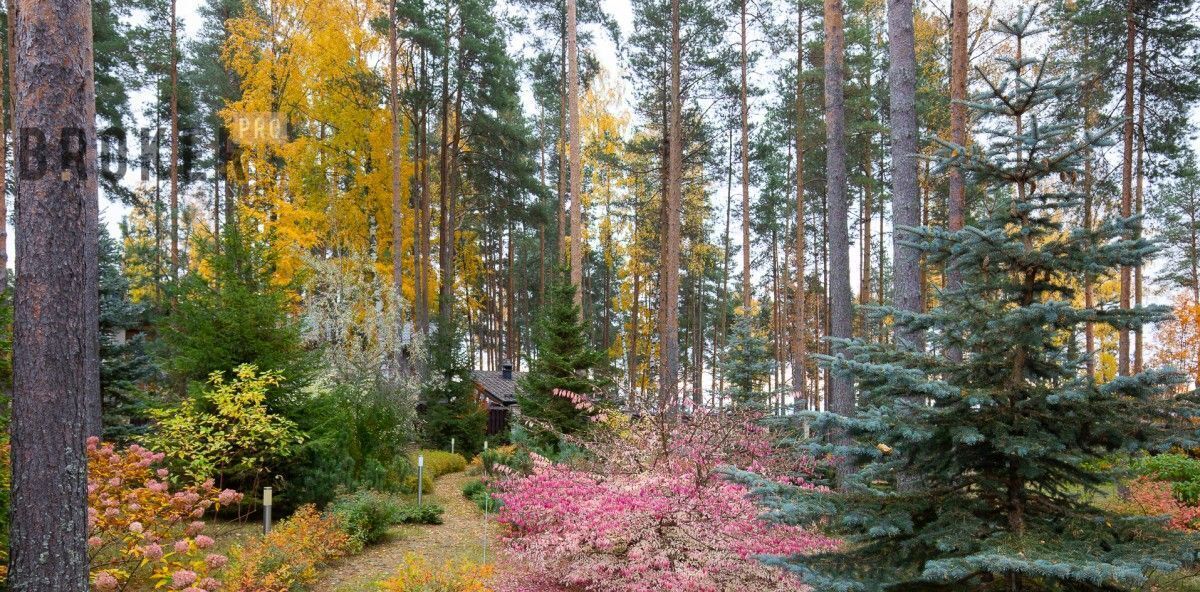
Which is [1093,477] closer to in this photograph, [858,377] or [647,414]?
[858,377]

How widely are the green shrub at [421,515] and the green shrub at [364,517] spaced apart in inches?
24.5

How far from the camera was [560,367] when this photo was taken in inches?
540

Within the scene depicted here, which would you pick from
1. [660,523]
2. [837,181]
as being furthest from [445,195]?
[660,523]

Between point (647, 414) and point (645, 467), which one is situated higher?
point (647, 414)

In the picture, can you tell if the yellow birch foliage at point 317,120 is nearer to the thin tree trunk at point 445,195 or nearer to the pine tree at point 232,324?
the thin tree trunk at point 445,195

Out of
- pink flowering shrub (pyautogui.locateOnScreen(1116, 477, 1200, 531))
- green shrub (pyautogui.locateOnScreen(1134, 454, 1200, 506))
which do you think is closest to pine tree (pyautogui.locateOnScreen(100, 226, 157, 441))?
pink flowering shrub (pyautogui.locateOnScreen(1116, 477, 1200, 531))

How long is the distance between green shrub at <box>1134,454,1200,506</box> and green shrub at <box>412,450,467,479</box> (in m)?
11.7

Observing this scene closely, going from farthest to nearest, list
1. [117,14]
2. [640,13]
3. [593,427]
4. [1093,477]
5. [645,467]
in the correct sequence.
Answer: [640,13] < [117,14] < [593,427] < [645,467] < [1093,477]

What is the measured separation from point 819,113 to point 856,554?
1627 cm

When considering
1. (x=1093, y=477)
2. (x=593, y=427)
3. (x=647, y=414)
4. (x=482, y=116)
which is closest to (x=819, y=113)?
(x=482, y=116)

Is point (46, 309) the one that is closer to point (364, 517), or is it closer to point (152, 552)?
point (152, 552)

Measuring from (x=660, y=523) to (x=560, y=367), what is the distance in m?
7.14

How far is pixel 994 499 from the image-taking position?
13.0 ft

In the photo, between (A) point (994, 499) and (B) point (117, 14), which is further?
(B) point (117, 14)
